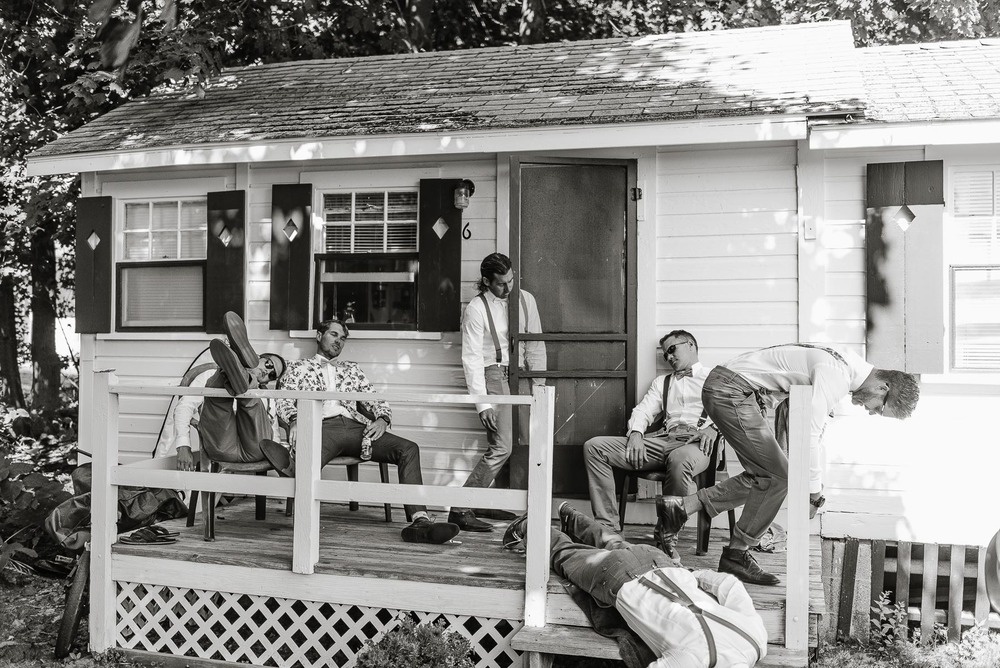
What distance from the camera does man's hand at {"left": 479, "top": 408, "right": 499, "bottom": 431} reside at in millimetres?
5859

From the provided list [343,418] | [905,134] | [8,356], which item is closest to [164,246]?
[343,418]

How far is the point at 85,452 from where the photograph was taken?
22.9 feet

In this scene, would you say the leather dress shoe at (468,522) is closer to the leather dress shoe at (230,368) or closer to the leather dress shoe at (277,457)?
the leather dress shoe at (277,457)

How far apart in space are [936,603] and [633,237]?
2.97 m

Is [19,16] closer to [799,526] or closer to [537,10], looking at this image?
[537,10]

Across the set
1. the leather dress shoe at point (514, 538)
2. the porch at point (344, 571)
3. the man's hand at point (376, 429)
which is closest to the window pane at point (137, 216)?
the porch at point (344, 571)

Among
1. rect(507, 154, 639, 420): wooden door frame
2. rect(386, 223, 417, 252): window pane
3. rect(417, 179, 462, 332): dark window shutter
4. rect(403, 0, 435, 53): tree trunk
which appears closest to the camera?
rect(507, 154, 639, 420): wooden door frame

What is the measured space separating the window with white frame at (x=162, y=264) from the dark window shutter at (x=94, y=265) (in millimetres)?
97

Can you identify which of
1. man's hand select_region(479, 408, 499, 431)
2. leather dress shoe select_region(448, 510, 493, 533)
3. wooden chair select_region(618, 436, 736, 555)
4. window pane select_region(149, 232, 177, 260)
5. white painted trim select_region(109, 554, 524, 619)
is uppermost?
window pane select_region(149, 232, 177, 260)

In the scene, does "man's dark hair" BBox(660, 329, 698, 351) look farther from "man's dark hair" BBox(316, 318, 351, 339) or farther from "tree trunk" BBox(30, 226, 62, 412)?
"tree trunk" BBox(30, 226, 62, 412)

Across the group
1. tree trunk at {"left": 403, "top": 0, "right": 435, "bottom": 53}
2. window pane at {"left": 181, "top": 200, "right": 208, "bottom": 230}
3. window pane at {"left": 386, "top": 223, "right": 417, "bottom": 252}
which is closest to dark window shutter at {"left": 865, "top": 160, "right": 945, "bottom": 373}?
window pane at {"left": 386, "top": 223, "right": 417, "bottom": 252}

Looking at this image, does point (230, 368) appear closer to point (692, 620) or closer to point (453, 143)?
point (453, 143)

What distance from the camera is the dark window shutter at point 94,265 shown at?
7129 millimetres

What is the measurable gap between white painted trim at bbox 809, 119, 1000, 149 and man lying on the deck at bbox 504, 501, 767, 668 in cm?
275
